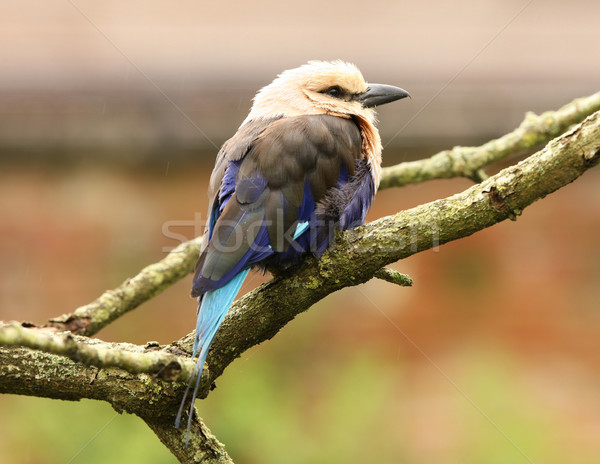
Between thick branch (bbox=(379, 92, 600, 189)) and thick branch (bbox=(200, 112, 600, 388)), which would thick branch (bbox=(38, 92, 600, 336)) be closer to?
thick branch (bbox=(379, 92, 600, 189))

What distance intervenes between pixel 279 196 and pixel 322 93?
1.06 m

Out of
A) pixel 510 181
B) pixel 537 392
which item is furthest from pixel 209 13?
pixel 510 181

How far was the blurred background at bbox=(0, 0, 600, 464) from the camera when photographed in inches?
191

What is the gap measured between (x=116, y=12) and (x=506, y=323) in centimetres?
397

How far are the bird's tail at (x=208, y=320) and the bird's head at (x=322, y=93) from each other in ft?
3.74

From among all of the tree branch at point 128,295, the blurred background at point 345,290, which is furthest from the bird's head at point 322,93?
the blurred background at point 345,290

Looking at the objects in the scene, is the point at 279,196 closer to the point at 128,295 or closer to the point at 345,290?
the point at 128,295

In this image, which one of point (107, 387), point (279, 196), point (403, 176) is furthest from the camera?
point (403, 176)

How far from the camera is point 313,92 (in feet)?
13.0

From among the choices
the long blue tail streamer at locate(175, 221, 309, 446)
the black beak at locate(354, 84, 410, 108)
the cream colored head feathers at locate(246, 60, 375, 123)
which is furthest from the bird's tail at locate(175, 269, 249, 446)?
the black beak at locate(354, 84, 410, 108)

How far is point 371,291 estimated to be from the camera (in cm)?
546

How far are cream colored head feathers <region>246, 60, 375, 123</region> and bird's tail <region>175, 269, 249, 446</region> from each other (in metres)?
1.14

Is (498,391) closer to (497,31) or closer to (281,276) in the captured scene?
(281,276)

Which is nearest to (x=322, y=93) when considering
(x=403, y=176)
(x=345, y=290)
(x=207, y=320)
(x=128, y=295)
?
(x=403, y=176)
